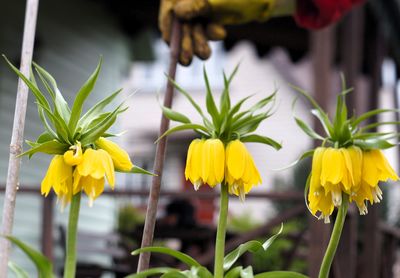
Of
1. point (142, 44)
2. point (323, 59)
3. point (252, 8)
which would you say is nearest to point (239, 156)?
point (252, 8)

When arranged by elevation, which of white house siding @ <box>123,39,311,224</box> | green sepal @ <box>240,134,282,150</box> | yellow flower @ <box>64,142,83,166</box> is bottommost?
yellow flower @ <box>64,142,83,166</box>

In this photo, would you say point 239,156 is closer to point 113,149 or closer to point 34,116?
point 113,149

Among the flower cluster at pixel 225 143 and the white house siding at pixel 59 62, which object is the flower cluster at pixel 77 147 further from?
the white house siding at pixel 59 62

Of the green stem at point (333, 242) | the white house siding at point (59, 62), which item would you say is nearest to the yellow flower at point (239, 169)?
the green stem at point (333, 242)

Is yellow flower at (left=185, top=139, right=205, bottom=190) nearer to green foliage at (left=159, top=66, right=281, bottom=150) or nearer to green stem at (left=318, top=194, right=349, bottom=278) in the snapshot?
green foliage at (left=159, top=66, right=281, bottom=150)

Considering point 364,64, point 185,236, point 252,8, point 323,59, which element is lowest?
point 185,236

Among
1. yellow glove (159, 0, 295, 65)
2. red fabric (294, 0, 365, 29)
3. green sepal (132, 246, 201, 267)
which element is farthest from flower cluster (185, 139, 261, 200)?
red fabric (294, 0, 365, 29)
